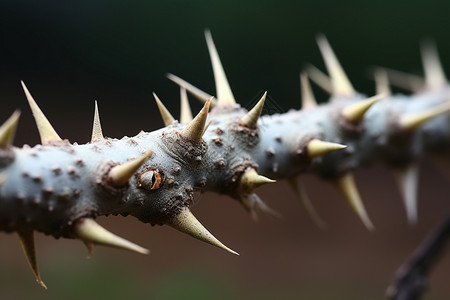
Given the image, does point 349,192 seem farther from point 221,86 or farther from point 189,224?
point 189,224

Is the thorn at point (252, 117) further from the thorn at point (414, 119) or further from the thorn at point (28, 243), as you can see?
the thorn at point (414, 119)

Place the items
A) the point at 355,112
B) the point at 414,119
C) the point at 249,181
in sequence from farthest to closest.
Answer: the point at 414,119
the point at 355,112
the point at 249,181

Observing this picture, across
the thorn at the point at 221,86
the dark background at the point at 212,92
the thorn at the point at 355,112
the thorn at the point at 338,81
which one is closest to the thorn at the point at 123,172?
the dark background at the point at 212,92

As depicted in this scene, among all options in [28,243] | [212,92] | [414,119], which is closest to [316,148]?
[414,119]

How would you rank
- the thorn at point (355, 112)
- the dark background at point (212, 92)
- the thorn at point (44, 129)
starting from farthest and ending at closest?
the dark background at point (212, 92)
the thorn at point (355, 112)
the thorn at point (44, 129)

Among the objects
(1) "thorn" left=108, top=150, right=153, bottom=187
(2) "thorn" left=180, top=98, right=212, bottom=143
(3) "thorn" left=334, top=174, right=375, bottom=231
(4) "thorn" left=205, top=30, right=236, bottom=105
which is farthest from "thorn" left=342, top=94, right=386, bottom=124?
(1) "thorn" left=108, top=150, right=153, bottom=187

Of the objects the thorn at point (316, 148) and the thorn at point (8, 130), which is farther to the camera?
the thorn at point (316, 148)

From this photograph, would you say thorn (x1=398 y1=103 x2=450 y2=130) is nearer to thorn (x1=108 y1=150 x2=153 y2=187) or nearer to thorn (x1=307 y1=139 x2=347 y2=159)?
thorn (x1=307 y1=139 x2=347 y2=159)
